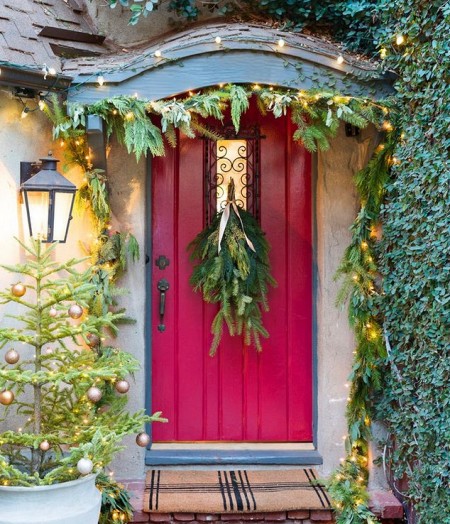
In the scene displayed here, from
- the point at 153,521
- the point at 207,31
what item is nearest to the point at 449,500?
the point at 153,521

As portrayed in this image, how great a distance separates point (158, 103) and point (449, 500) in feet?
8.57

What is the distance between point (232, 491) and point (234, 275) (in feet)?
4.39

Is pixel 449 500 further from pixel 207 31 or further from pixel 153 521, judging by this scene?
pixel 207 31

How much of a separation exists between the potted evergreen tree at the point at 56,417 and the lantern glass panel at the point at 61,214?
0.40 ft

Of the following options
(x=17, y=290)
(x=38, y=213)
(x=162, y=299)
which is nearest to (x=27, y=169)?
(x=38, y=213)

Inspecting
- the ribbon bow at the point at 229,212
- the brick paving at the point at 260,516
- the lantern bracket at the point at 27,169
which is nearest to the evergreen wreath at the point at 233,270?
the ribbon bow at the point at 229,212

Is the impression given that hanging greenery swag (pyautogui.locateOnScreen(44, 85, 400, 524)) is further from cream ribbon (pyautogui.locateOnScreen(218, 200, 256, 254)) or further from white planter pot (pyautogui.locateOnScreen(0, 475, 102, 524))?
white planter pot (pyautogui.locateOnScreen(0, 475, 102, 524))

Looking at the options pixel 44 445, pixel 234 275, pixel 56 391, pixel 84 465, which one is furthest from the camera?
pixel 234 275

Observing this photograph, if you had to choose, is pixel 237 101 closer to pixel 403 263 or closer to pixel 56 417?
pixel 403 263

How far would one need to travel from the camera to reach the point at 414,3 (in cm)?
402

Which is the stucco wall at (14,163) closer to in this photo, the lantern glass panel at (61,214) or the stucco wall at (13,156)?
the stucco wall at (13,156)

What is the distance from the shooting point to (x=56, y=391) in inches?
155

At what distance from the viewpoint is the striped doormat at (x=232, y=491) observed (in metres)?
4.27

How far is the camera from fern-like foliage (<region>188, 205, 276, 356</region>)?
14.9 ft
